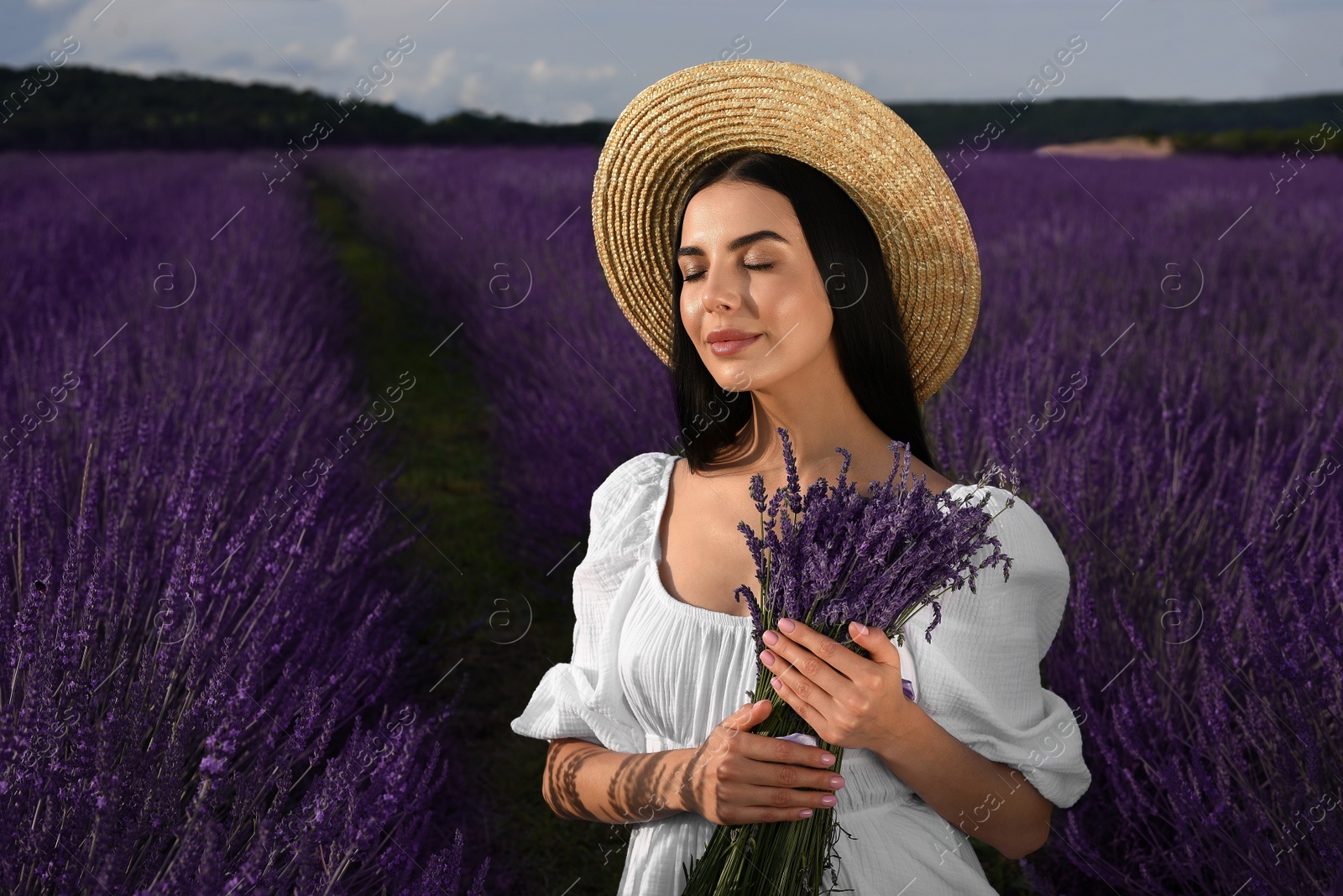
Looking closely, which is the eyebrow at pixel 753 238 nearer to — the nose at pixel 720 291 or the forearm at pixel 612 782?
the nose at pixel 720 291

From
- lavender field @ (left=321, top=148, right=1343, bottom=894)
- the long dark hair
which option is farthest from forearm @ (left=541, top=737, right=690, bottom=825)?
lavender field @ (left=321, top=148, right=1343, bottom=894)

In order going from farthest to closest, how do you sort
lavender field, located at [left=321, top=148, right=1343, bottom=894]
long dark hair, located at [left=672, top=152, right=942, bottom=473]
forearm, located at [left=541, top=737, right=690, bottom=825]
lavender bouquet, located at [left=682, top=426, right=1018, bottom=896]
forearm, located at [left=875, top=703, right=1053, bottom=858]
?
lavender field, located at [left=321, top=148, right=1343, bottom=894]
long dark hair, located at [left=672, top=152, right=942, bottom=473]
forearm, located at [left=541, top=737, right=690, bottom=825]
forearm, located at [left=875, top=703, right=1053, bottom=858]
lavender bouquet, located at [left=682, top=426, right=1018, bottom=896]

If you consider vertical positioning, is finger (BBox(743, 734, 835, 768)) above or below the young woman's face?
below

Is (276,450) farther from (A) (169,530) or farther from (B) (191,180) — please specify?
(B) (191,180)

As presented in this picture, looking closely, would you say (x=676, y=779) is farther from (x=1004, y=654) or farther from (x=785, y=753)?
(x=1004, y=654)

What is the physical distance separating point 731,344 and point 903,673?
0.44 metres

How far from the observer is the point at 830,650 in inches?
42.0

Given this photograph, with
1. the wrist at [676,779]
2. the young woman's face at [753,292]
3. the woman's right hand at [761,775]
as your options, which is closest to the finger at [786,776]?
the woman's right hand at [761,775]

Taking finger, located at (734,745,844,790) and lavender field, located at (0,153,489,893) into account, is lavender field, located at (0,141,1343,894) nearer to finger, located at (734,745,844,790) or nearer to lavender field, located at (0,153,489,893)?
lavender field, located at (0,153,489,893)

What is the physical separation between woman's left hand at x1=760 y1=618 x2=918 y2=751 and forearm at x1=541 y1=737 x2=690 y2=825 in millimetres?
213

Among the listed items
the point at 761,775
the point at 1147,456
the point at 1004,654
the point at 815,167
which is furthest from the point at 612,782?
the point at 1147,456

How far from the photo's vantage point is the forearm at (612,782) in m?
1.26

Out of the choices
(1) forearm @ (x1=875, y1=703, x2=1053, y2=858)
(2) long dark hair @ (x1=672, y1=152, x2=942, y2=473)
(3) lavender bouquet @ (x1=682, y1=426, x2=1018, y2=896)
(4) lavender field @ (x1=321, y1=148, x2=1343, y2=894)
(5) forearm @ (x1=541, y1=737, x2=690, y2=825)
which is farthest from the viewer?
(4) lavender field @ (x1=321, y1=148, x2=1343, y2=894)

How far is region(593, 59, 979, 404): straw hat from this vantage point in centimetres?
138
